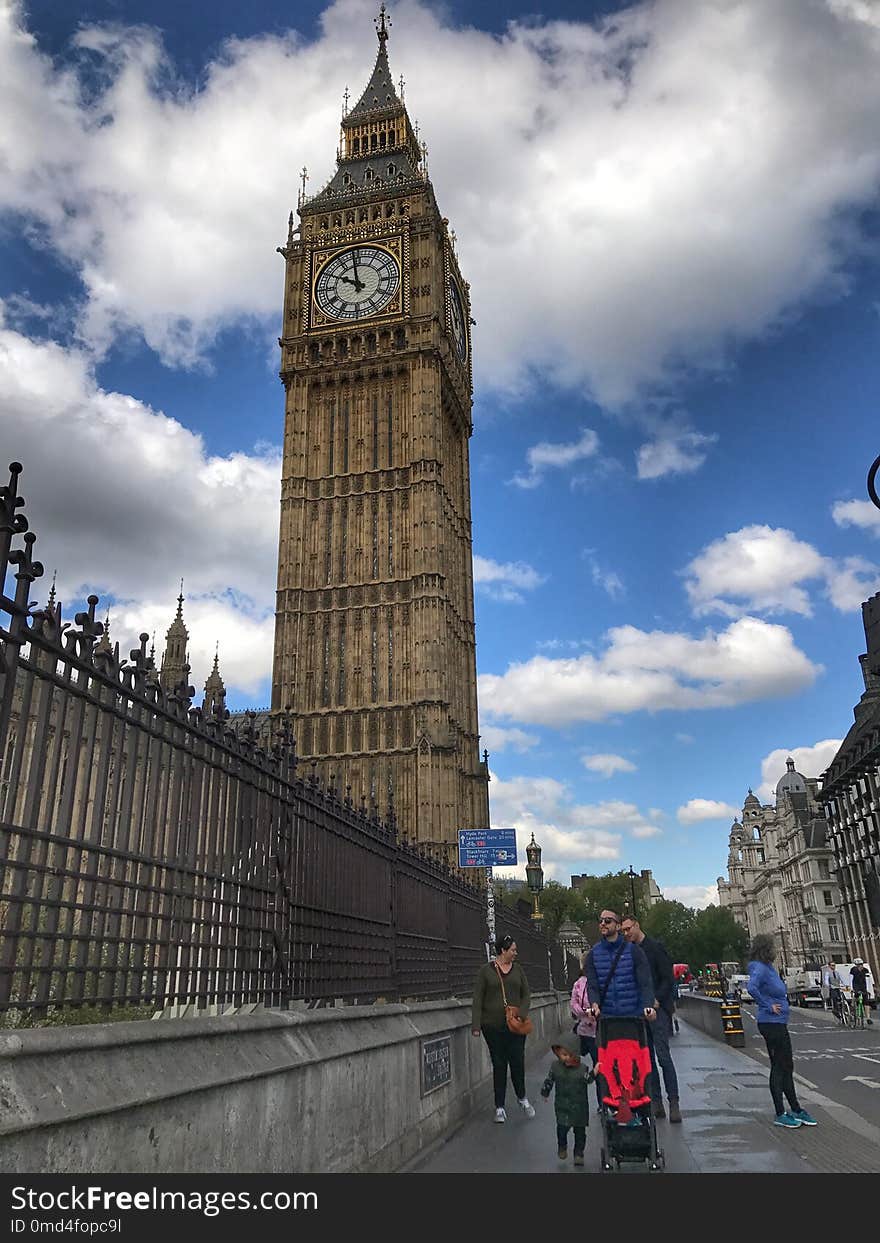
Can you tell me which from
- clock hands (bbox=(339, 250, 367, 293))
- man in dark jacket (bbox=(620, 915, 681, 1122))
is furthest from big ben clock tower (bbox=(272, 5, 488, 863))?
man in dark jacket (bbox=(620, 915, 681, 1122))

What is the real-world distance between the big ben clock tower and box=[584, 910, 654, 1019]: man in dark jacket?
40851 millimetres

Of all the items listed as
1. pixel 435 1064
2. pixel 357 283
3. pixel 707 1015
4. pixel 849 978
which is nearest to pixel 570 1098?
pixel 435 1064

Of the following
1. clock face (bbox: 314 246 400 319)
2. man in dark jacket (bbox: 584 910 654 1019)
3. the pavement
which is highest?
clock face (bbox: 314 246 400 319)

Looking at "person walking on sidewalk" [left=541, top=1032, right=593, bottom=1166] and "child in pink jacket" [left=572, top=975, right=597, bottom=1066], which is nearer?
"person walking on sidewalk" [left=541, top=1032, right=593, bottom=1166]

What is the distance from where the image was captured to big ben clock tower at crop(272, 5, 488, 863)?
167 feet

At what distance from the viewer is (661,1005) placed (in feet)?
32.0

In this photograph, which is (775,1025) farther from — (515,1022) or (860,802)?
(860,802)

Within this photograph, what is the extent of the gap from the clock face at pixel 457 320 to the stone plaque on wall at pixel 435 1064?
5727cm

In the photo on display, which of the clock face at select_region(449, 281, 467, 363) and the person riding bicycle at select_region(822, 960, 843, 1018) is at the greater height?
the clock face at select_region(449, 281, 467, 363)

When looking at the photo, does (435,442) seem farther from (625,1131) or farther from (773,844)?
(773,844)

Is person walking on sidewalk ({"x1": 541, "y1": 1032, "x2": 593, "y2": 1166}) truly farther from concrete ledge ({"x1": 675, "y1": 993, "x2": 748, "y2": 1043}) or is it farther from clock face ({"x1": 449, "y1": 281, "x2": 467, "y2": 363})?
clock face ({"x1": 449, "y1": 281, "x2": 467, "y2": 363})
